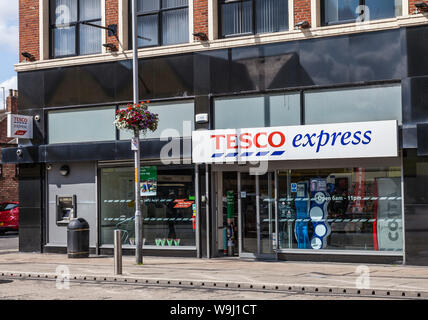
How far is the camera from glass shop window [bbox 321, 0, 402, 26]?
1736 cm

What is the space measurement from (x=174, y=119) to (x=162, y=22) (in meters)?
3.03

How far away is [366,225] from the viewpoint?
57.3 ft

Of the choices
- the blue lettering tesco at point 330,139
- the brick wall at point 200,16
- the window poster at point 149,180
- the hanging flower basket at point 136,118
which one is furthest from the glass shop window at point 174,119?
the blue lettering tesco at point 330,139

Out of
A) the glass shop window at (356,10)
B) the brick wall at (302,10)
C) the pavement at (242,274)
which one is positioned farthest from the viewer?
the brick wall at (302,10)

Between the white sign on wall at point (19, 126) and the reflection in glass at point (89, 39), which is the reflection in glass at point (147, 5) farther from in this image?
the white sign on wall at point (19, 126)

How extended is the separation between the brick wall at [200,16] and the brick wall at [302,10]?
8.73ft

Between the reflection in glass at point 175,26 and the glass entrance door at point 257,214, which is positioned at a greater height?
the reflection in glass at point 175,26

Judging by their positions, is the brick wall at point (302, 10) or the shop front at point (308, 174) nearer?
the shop front at point (308, 174)

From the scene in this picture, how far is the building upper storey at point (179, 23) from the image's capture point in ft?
58.0

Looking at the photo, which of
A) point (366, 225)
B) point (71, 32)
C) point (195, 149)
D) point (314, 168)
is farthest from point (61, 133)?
point (366, 225)

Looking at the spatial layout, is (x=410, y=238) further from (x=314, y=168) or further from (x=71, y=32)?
(x=71, y=32)

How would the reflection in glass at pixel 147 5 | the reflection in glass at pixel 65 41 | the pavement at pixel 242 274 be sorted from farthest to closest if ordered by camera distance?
1. the reflection in glass at pixel 65 41
2. the reflection in glass at pixel 147 5
3. the pavement at pixel 242 274

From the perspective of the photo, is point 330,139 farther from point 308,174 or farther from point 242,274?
point 242,274
